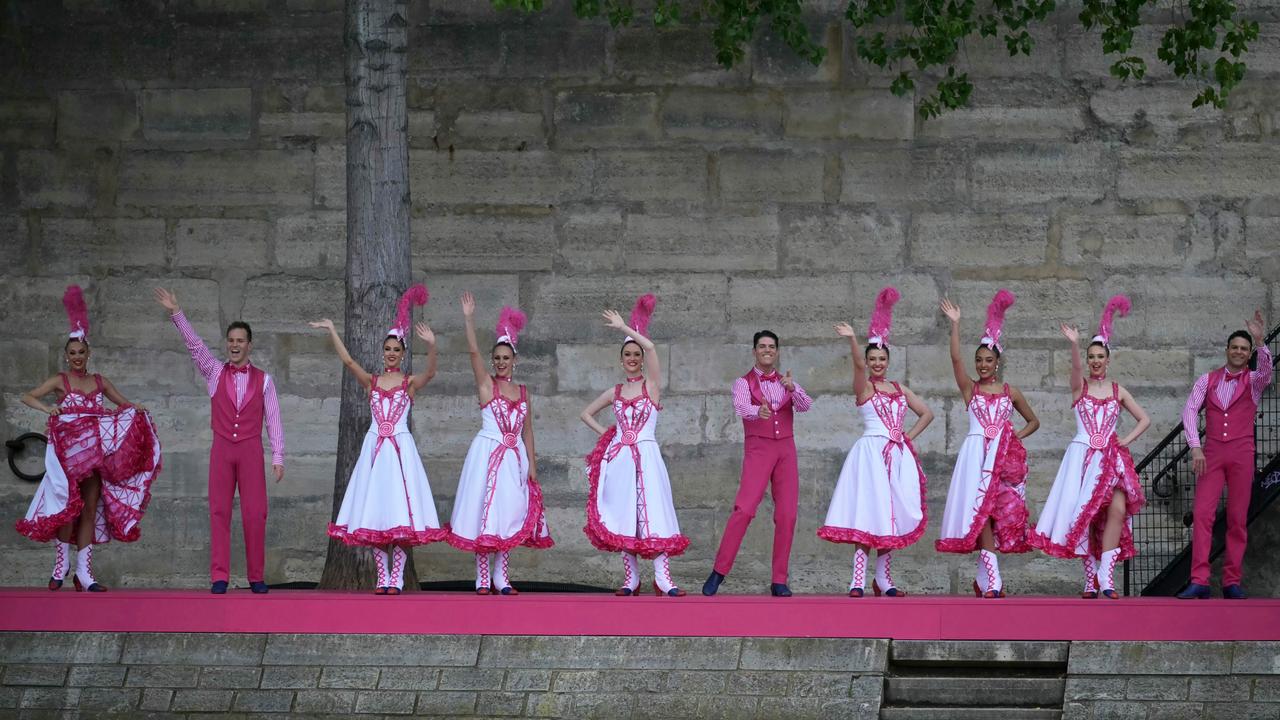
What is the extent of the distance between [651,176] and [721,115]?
0.59 metres

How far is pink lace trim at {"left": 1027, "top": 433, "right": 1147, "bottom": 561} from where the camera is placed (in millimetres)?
8555

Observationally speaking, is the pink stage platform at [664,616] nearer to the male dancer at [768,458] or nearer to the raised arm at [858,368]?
the male dancer at [768,458]

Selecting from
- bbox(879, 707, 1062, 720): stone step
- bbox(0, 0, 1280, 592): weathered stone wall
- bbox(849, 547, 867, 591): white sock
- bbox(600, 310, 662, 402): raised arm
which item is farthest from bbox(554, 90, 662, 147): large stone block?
bbox(879, 707, 1062, 720): stone step

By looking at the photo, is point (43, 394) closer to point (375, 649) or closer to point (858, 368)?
point (375, 649)

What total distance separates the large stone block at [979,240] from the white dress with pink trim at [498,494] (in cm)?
314

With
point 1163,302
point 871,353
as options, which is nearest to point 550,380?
point 871,353

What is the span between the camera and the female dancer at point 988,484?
8.62 meters

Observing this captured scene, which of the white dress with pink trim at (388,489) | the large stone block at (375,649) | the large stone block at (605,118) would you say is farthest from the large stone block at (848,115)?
the large stone block at (375,649)

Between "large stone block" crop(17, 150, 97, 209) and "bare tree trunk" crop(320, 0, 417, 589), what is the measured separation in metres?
2.63

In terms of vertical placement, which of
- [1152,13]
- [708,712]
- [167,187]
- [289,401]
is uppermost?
[1152,13]

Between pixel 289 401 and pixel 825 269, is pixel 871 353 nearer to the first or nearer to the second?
pixel 825 269

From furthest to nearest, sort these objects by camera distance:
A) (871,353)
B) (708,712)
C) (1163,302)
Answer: (1163,302) < (871,353) < (708,712)

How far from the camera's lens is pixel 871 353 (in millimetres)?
8883

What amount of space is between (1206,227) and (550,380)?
4.23 metres
